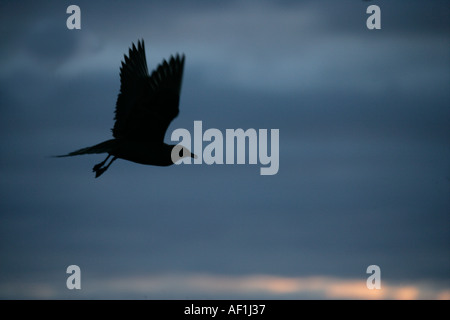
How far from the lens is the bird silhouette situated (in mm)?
12680

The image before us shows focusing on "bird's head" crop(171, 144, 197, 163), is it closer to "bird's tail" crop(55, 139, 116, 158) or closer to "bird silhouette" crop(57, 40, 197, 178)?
"bird silhouette" crop(57, 40, 197, 178)

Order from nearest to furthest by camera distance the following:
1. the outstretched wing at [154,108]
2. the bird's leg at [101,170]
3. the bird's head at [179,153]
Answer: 1. the outstretched wing at [154,108]
2. the bird's head at [179,153]
3. the bird's leg at [101,170]

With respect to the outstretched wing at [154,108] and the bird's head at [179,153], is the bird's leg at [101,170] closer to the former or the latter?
the outstretched wing at [154,108]

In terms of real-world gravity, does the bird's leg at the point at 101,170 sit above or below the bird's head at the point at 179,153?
below

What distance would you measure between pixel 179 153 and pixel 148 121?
1235 mm

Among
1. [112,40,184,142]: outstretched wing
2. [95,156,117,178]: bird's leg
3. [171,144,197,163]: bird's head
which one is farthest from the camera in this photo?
[95,156,117,178]: bird's leg

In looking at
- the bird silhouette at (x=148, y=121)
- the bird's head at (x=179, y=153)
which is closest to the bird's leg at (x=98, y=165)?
the bird silhouette at (x=148, y=121)

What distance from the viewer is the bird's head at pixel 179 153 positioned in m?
13.6

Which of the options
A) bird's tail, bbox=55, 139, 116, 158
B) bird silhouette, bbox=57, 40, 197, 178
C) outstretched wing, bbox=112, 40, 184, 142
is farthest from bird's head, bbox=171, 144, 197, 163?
bird's tail, bbox=55, 139, 116, 158
